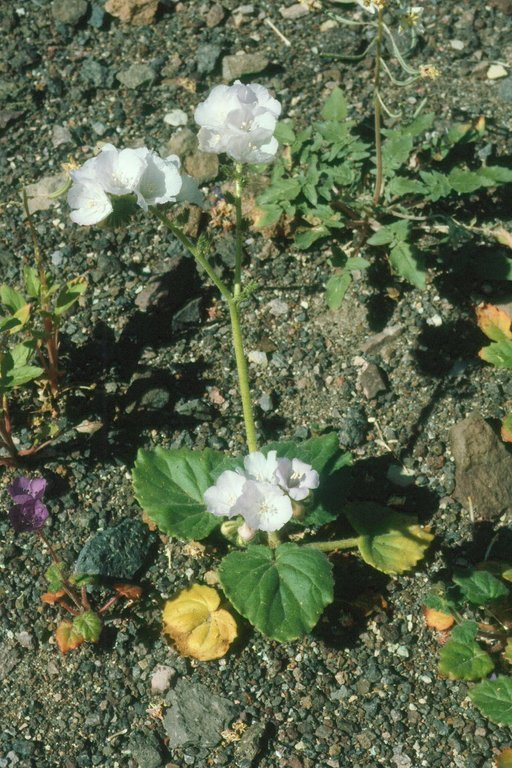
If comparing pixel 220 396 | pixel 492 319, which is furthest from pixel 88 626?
pixel 492 319

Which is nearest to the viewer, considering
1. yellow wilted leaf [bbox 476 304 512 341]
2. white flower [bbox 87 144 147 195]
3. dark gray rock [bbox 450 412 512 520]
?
white flower [bbox 87 144 147 195]

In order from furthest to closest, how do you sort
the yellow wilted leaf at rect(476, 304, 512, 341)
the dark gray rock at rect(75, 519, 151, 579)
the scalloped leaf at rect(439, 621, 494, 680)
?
the yellow wilted leaf at rect(476, 304, 512, 341)
the dark gray rock at rect(75, 519, 151, 579)
the scalloped leaf at rect(439, 621, 494, 680)

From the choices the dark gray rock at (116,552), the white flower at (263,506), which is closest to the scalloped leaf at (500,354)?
the white flower at (263,506)

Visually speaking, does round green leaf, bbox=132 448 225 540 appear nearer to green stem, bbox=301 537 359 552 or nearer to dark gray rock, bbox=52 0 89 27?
green stem, bbox=301 537 359 552

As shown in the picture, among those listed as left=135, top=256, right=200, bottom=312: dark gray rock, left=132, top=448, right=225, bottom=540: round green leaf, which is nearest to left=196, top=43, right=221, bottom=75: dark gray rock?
left=135, top=256, right=200, bottom=312: dark gray rock

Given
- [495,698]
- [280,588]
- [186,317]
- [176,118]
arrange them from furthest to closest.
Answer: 1. [176,118]
2. [186,317]
3. [280,588]
4. [495,698]

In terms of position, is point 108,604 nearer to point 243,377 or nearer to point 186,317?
point 243,377

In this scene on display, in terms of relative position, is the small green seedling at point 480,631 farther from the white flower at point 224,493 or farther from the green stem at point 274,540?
the white flower at point 224,493
